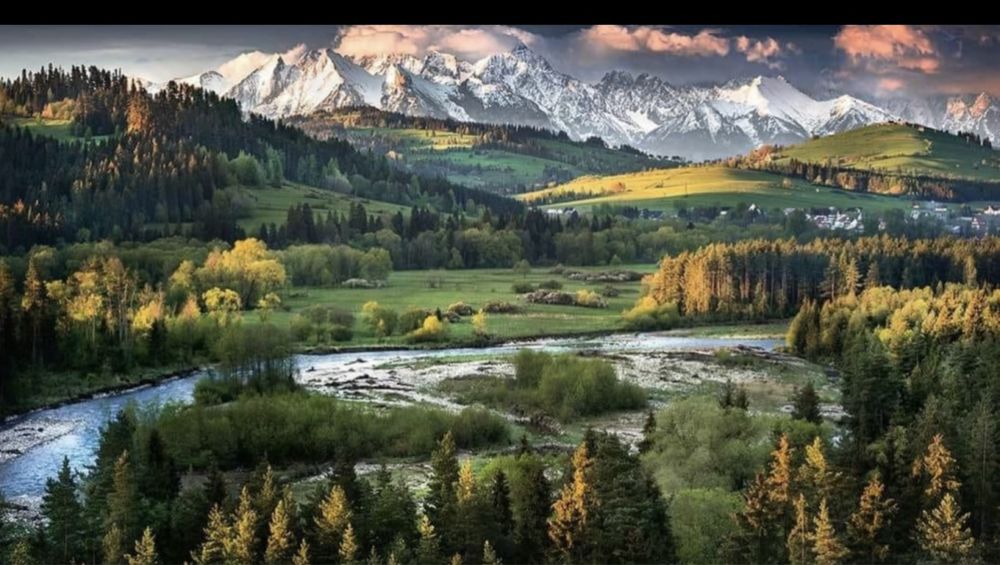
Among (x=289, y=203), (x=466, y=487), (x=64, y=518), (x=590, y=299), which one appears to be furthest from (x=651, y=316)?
(x=64, y=518)

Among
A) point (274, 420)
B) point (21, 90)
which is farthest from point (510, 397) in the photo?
point (21, 90)

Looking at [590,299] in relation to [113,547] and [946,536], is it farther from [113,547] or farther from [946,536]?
[113,547]

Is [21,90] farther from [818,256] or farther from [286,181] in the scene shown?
[818,256]

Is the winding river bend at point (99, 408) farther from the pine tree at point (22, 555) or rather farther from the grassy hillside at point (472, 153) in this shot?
the grassy hillside at point (472, 153)

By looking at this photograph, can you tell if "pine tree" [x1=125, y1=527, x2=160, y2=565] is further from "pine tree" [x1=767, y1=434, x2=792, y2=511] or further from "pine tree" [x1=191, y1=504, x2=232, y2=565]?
"pine tree" [x1=767, y1=434, x2=792, y2=511]

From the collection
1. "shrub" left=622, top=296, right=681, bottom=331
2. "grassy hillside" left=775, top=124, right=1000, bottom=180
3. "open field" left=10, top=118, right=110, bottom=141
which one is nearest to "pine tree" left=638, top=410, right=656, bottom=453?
"shrub" left=622, top=296, right=681, bottom=331

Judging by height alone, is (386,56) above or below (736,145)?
above
